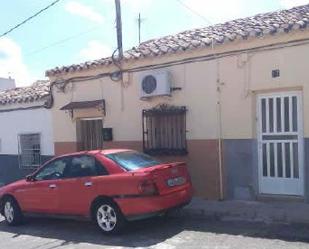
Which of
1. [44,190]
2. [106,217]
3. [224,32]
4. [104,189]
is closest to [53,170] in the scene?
[44,190]

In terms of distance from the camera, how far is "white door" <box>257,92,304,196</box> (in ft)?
30.2

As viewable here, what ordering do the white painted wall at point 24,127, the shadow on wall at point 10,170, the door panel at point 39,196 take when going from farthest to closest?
the shadow on wall at point 10,170 → the white painted wall at point 24,127 → the door panel at point 39,196

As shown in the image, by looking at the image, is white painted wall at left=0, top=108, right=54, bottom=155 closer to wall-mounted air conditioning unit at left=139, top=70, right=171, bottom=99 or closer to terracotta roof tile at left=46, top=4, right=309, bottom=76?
terracotta roof tile at left=46, top=4, right=309, bottom=76

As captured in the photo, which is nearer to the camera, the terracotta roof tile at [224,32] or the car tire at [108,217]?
the car tire at [108,217]

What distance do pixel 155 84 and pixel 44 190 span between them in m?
3.47

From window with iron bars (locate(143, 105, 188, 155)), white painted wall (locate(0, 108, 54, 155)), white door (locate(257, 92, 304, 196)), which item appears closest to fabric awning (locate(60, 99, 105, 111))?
window with iron bars (locate(143, 105, 188, 155))

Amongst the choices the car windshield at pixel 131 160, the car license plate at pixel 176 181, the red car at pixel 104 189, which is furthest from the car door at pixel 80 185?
the car license plate at pixel 176 181

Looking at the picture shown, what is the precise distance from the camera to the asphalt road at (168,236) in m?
6.95

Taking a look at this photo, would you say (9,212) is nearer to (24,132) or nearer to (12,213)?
(12,213)

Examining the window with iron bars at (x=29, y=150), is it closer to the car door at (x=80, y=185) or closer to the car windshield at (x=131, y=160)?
the car door at (x=80, y=185)

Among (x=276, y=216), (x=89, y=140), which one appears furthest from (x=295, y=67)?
(x=89, y=140)

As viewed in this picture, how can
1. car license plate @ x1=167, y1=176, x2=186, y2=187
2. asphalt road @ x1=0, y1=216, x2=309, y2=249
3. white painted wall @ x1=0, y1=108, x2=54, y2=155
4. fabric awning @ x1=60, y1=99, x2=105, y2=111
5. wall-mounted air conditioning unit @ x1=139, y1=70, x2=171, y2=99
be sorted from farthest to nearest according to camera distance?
white painted wall @ x1=0, y1=108, x2=54, y2=155 < fabric awning @ x1=60, y1=99, x2=105, y2=111 < wall-mounted air conditioning unit @ x1=139, y1=70, x2=171, y2=99 < car license plate @ x1=167, y1=176, x2=186, y2=187 < asphalt road @ x1=0, y1=216, x2=309, y2=249

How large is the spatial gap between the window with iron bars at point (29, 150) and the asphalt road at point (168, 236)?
584 cm

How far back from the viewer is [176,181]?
8148mm
